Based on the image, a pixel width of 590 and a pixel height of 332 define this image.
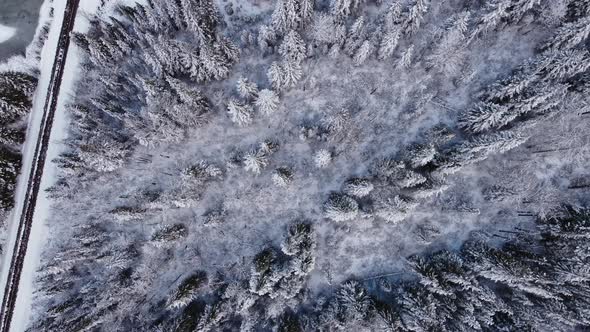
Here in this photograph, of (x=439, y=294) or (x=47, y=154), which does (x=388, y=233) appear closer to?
(x=439, y=294)

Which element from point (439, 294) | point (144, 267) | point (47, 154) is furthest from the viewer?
point (47, 154)

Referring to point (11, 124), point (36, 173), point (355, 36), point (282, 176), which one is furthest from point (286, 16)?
point (11, 124)

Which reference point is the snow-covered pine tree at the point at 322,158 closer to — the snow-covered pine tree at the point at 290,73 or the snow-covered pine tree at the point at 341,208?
the snow-covered pine tree at the point at 341,208

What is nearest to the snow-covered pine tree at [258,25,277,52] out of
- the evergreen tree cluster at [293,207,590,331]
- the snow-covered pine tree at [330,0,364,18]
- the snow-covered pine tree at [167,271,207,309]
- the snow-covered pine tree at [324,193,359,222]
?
→ the snow-covered pine tree at [330,0,364,18]

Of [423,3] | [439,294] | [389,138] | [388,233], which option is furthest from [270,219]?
[423,3]

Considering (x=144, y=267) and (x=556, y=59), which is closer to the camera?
(x=556, y=59)

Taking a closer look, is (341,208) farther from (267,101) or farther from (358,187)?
(267,101)

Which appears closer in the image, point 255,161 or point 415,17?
point 255,161
